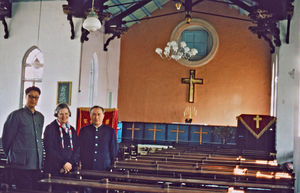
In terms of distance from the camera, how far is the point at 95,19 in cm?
734

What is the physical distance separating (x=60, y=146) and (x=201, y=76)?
34.6ft

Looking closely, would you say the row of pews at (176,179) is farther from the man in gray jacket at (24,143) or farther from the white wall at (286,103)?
the white wall at (286,103)

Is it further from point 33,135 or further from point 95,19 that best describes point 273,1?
point 33,135

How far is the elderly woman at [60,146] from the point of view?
13.9 feet

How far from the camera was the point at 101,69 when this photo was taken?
1322cm

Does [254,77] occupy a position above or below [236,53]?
below

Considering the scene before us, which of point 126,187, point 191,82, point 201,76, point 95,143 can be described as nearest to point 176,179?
point 126,187

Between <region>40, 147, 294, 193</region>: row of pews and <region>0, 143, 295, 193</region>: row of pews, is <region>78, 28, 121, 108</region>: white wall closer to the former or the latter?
<region>0, 143, 295, 193</region>: row of pews

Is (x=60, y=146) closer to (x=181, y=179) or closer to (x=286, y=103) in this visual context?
(x=181, y=179)

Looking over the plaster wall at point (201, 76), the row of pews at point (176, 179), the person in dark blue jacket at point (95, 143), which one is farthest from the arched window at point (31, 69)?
the person in dark blue jacket at point (95, 143)

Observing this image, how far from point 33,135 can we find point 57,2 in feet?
27.0

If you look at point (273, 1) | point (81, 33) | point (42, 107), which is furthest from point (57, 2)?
point (273, 1)

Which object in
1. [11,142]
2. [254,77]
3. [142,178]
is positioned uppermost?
[254,77]

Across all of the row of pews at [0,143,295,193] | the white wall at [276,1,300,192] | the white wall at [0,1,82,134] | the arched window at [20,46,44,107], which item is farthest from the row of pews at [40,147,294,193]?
the arched window at [20,46,44,107]
